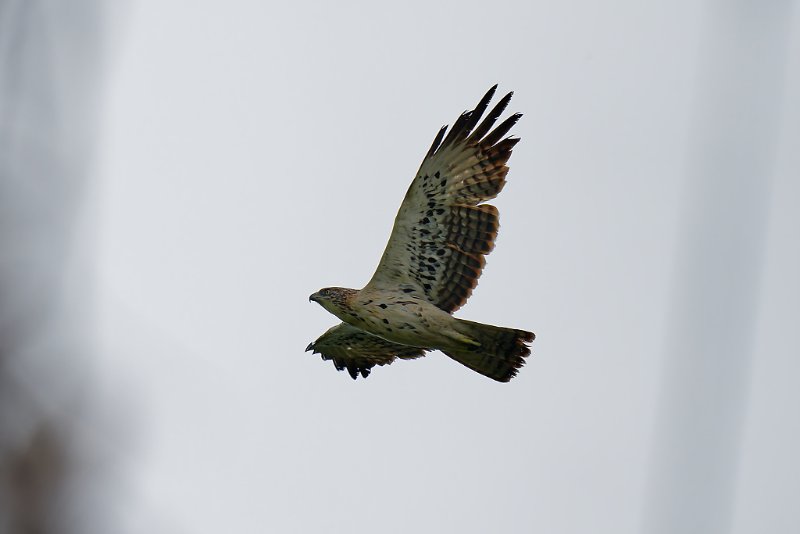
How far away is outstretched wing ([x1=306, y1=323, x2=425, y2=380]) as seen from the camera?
911 cm

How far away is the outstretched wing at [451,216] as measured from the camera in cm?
762

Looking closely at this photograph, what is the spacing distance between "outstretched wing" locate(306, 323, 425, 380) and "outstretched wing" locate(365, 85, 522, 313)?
120cm

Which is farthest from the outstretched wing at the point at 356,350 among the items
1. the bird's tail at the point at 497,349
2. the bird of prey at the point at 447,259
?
the bird's tail at the point at 497,349

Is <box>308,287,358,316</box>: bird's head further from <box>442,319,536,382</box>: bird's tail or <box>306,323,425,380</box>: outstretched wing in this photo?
<box>442,319,536,382</box>: bird's tail

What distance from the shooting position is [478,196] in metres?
7.71

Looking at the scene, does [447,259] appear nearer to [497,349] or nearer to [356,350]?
[497,349]

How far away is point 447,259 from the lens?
26.0 feet

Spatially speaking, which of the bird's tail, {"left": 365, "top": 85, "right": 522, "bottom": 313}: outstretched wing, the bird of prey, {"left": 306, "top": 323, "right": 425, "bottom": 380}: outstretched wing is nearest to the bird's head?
the bird of prey

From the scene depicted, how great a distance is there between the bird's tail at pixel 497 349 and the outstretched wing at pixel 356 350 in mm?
1503
